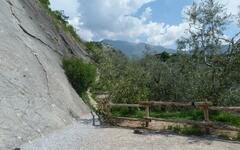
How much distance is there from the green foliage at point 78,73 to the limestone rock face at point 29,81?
553mm

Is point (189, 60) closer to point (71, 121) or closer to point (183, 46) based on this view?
point (183, 46)

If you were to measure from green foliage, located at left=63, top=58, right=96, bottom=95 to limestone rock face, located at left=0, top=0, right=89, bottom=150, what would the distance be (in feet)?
1.82

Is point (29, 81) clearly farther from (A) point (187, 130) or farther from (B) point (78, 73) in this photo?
(A) point (187, 130)

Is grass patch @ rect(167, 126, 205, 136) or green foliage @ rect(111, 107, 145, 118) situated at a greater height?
green foliage @ rect(111, 107, 145, 118)

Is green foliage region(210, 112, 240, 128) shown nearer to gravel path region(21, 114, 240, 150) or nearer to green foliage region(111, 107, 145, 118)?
gravel path region(21, 114, 240, 150)

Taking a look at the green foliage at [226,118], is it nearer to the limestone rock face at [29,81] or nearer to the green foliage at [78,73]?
the limestone rock face at [29,81]

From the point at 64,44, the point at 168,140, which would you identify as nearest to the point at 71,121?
the point at 168,140

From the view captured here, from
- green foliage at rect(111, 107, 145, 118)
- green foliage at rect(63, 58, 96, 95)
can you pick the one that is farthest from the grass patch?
green foliage at rect(63, 58, 96, 95)

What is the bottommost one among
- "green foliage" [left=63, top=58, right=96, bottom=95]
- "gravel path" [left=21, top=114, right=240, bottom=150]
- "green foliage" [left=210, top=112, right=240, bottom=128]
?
"gravel path" [left=21, top=114, right=240, bottom=150]

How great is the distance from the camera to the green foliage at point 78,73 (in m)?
19.3

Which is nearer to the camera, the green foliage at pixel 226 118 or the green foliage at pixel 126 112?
the green foliage at pixel 226 118

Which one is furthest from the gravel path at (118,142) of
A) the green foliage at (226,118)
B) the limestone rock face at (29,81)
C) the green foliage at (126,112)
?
the green foliage at (126,112)

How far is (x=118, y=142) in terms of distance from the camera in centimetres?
1034

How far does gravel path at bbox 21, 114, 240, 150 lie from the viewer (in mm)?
9617
